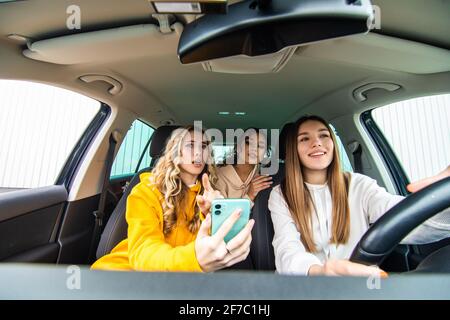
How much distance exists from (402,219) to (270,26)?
1.39ft

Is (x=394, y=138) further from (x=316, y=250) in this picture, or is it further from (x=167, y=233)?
(x=167, y=233)

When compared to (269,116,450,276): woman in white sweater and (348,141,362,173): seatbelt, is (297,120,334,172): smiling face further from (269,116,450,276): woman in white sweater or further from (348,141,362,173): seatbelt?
(348,141,362,173): seatbelt

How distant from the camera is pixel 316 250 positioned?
892mm

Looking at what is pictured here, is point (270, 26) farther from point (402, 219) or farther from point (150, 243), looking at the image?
point (150, 243)

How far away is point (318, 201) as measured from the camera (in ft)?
3.33

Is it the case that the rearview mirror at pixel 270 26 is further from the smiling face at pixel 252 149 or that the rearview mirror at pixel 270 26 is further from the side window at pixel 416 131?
the smiling face at pixel 252 149

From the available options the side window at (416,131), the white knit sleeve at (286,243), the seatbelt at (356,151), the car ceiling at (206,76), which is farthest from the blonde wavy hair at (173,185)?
the seatbelt at (356,151)

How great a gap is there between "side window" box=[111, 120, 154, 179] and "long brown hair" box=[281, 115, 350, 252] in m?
1.03

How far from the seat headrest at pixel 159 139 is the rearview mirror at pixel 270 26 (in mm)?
1054

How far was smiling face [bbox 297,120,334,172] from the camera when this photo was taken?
3.41 feet

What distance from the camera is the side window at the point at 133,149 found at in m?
1.74

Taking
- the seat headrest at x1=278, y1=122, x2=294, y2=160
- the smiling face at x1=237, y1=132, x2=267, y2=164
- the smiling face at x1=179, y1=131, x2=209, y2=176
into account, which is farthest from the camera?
the smiling face at x1=237, y1=132, x2=267, y2=164

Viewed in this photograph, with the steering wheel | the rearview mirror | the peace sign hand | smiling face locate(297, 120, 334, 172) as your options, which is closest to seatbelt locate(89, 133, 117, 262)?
the peace sign hand

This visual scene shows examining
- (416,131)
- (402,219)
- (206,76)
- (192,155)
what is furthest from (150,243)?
(416,131)
